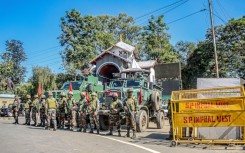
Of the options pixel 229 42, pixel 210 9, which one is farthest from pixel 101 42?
pixel 210 9

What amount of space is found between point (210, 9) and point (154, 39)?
28.9 metres

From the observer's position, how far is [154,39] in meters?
54.1

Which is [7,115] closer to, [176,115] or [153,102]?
[153,102]

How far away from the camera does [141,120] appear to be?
541 inches

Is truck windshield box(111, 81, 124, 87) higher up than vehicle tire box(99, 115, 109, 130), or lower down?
higher up

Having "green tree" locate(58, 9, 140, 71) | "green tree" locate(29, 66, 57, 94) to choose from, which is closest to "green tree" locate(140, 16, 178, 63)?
"green tree" locate(58, 9, 140, 71)

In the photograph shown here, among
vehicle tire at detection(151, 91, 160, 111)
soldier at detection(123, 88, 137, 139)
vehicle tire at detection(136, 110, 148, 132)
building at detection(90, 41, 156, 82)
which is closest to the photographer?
soldier at detection(123, 88, 137, 139)

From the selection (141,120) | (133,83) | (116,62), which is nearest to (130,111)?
(141,120)

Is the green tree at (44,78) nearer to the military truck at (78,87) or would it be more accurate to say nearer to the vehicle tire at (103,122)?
the military truck at (78,87)

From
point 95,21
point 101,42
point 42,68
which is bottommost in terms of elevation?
point 42,68

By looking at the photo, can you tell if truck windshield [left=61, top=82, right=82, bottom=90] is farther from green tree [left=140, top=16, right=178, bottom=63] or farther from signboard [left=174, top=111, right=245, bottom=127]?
green tree [left=140, top=16, right=178, bottom=63]

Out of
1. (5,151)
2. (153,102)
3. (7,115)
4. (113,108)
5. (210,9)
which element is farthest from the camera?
(7,115)

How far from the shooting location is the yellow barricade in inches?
347

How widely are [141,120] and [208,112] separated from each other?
503cm
